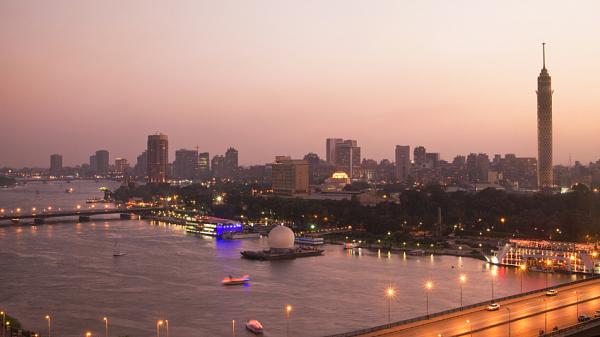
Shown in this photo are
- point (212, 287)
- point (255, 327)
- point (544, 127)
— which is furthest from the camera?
point (544, 127)

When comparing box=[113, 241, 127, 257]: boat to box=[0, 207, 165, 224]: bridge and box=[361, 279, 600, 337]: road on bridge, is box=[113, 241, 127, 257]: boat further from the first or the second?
box=[361, 279, 600, 337]: road on bridge

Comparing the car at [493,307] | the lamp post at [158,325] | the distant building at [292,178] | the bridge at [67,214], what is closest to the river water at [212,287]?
the lamp post at [158,325]

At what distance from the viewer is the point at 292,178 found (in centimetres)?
4541

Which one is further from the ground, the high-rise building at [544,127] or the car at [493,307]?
the high-rise building at [544,127]

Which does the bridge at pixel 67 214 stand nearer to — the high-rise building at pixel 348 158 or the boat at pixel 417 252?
the boat at pixel 417 252

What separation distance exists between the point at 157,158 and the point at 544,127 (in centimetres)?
5193

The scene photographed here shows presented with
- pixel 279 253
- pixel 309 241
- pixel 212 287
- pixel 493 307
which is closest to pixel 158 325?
pixel 212 287

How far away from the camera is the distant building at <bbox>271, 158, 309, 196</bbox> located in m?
45.3

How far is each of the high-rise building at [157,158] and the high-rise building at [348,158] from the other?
2085cm

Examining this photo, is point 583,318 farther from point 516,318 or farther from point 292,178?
point 292,178

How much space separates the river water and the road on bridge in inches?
77.1

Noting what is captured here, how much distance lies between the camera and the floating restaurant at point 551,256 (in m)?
16.6

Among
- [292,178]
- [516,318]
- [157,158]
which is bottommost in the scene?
[516,318]

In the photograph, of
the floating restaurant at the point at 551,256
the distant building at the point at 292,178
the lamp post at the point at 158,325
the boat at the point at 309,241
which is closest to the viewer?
the lamp post at the point at 158,325
